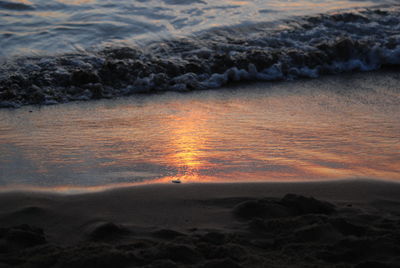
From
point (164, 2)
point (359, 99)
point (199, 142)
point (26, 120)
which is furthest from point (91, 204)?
point (164, 2)

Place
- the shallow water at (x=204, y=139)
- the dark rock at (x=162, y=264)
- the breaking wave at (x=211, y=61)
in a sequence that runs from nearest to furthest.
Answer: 1. the dark rock at (x=162, y=264)
2. the shallow water at (x=204, y=139)
3. the breaking wave at (x=211, y=61)

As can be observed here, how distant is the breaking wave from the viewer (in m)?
5.96

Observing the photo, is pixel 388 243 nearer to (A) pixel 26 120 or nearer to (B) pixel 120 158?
(B) pixel 120 158

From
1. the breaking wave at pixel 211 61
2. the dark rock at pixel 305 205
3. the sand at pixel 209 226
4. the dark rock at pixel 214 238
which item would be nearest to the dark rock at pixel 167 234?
the sand at pixel 209 226

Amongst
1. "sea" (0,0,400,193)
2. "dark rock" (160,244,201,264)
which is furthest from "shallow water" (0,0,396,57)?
"dark rock" (160,244,201,264)

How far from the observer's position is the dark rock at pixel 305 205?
285 cm

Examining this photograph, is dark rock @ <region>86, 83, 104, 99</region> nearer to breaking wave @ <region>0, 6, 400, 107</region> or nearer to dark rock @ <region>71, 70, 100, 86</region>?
breaking wave @ <region>0, 6, 400, 107</region>

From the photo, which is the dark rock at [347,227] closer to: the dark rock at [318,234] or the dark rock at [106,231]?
the dark rock at [318,234]

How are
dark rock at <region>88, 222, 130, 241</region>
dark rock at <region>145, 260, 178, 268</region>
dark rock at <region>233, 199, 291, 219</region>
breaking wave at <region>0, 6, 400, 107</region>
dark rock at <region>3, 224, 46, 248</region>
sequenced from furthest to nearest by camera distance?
breaking wave at <region>0, 6, 400, 107</region> → dark rock at <region>233, 199, 291, 219</region> → dark rock at <region>88, 222, 130, 241</region> → dark rock at <region>3, 224, 46, 248</region> → dark rock at <region>145, 260, 178, 268</region>

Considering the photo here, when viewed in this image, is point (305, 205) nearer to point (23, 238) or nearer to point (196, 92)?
point (23, 238)

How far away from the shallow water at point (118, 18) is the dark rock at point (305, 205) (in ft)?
15.6

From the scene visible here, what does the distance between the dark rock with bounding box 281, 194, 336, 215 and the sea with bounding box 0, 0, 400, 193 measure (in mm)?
440

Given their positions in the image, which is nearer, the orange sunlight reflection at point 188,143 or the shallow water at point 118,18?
the orange sunlight reflection at point 188,143

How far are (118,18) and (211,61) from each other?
7.14 ft
